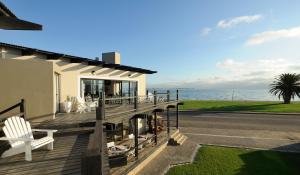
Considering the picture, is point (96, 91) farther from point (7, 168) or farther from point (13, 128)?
point (7, 168)

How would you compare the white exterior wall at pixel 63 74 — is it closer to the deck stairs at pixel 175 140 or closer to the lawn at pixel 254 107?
the deck stairs at pixel 175 140

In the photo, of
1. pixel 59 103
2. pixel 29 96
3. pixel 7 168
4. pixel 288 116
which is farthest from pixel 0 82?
pixel 288 116

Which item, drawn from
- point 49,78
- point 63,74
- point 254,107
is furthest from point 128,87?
point 254,107

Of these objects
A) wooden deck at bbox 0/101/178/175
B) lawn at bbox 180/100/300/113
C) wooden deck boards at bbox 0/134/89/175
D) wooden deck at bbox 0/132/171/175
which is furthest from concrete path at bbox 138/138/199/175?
lawn at bbox 180/100/300/113

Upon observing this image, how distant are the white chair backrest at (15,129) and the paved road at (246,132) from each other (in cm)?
1443

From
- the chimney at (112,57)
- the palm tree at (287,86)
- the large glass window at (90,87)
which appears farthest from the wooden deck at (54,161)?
the palm tree at (287,86)

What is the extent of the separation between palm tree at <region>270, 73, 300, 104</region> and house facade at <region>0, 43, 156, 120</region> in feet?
104

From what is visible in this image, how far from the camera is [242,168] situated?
1406 cm

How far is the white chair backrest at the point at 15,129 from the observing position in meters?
7.32

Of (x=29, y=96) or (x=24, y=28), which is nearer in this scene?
(x=24, y=28)

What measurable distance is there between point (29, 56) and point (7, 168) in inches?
334

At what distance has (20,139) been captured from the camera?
7.01 metres

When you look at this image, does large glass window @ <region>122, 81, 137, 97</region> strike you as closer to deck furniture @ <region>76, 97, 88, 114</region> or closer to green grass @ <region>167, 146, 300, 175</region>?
deck furniture @ <region>76, 97, 88, 114</region>

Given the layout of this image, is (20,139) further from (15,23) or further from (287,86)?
(287,86)
